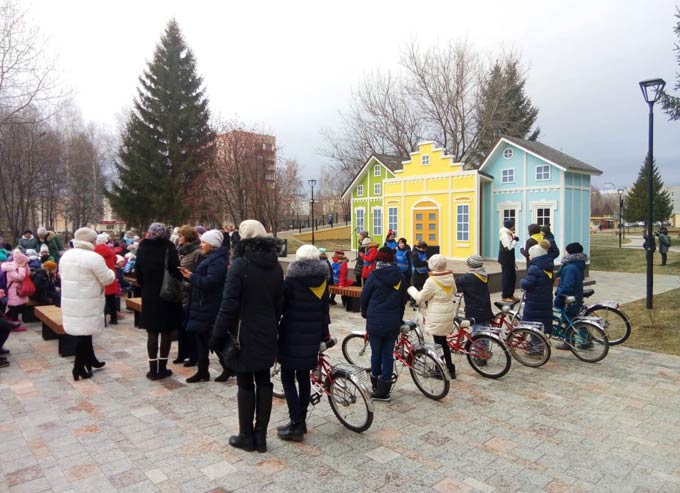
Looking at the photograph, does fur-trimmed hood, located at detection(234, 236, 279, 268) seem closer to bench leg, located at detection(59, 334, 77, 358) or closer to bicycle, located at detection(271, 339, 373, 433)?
bicycle, located at detection(271, 339, 373, 433)

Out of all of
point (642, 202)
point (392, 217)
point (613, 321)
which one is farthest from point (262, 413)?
point (642, 202)

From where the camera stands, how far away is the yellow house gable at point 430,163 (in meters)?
22.2

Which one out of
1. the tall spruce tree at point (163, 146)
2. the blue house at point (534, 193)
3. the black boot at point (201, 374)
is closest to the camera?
the black boot at point (201, 374)

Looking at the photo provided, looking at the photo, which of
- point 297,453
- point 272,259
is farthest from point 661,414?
point 272,259

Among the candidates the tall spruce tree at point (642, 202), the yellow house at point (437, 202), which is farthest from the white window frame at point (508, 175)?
the tall spruce tree at point (642, 202)

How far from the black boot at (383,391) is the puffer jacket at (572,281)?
3.49m

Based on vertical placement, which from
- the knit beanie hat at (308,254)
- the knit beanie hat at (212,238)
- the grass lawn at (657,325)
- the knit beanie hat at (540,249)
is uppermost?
the knit beanie hat at (212,238)

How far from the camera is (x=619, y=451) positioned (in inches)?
166

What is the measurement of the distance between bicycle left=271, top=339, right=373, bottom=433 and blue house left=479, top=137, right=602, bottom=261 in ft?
57.1

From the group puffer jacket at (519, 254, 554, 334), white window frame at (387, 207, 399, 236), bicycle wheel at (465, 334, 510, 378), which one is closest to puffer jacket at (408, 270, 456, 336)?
bicycle wheel at (465, 334, 510, 378)

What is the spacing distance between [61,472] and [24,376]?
10.3 ft

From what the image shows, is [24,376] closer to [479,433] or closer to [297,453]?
[297,453]

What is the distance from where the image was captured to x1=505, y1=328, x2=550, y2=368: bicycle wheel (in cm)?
655

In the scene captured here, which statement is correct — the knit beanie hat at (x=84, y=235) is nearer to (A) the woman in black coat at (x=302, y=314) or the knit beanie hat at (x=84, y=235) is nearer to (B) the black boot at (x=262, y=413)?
(A) the woman in black coat at (x=302, y=314)
